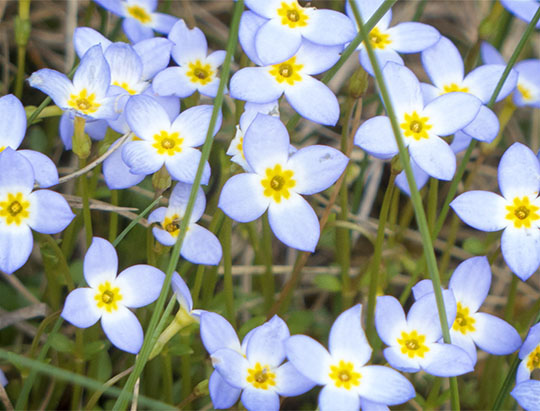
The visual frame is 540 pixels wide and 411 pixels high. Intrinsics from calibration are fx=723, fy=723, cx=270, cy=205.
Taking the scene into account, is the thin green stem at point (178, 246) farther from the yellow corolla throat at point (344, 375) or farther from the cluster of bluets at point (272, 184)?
the yellow corolla throat at point (344, 375)

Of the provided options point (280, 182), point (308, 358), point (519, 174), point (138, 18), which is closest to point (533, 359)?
point (519, 174)

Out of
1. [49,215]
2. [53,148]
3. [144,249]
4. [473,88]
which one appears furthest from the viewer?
[53,148]

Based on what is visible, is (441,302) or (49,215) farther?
(49,215)

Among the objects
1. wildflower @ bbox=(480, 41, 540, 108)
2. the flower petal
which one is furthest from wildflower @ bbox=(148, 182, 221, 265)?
wildflower @ bbox=(480, 41, 540, 108)

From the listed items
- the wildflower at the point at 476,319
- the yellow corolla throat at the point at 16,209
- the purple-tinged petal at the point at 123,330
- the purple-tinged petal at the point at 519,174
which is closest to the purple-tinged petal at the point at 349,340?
the wildflower at the point at 476,319

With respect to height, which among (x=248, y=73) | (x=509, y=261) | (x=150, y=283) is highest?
(x=248, y=73)

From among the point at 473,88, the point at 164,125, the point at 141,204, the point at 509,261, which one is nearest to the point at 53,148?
the point at 141,204

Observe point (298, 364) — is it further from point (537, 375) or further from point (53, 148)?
point (53, 148)

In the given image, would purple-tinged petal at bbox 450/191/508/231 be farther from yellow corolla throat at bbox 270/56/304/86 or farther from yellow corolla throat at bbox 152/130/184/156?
yellow corolla throat at bbox 152/130/184/156

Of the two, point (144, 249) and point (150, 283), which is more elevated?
point (150, 283)
